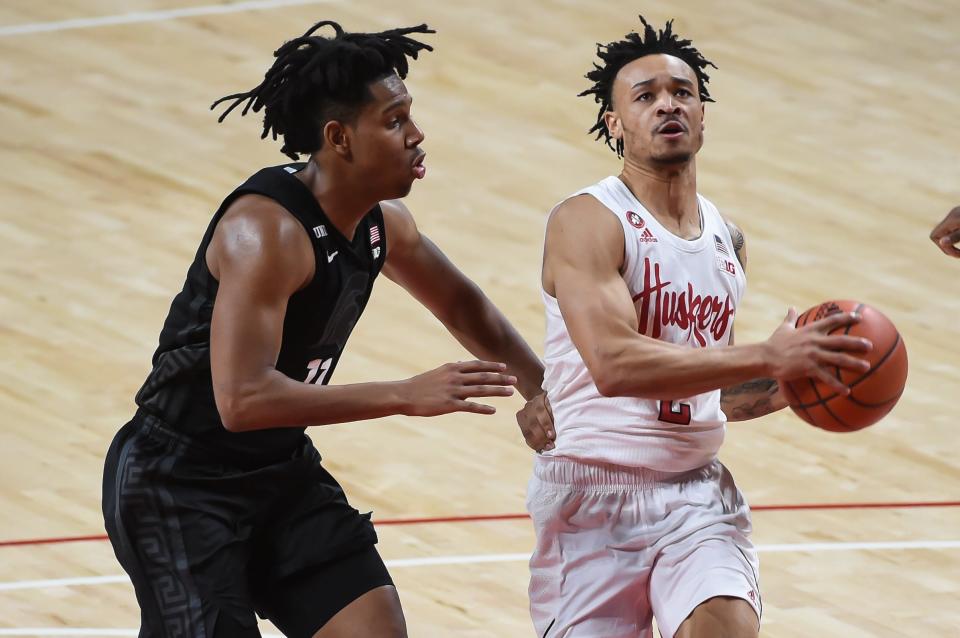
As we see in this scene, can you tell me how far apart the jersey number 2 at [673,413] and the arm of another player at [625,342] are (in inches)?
14.0

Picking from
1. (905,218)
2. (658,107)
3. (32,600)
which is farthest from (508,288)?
(658,107)

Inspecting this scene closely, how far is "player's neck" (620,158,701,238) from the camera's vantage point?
507 cm

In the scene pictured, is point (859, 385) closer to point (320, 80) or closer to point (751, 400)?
point (751, 400)

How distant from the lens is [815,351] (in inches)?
162

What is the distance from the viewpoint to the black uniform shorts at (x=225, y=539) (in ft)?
15.6

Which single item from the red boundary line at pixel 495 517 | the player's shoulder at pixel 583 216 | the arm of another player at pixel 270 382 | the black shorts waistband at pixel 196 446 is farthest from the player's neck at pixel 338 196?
the red boundary line at pixel 495 517

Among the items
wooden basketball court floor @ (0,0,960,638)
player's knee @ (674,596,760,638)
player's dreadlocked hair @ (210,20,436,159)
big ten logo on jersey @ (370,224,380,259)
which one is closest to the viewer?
player's knee @ (674,596,760,638)

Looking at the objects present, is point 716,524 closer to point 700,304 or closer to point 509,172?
point 700,304

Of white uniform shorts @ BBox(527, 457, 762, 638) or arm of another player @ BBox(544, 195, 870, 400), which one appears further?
white uniform shorts @ BBox(527, 457, 762, 638)

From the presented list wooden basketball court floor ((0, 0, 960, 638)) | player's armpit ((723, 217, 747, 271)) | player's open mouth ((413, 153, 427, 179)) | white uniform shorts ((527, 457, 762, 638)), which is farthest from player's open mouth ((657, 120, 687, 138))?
wooden basketball court floor ((0, 0, 960, 638))

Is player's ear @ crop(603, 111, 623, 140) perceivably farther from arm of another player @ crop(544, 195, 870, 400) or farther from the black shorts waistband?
the black shorts waistband

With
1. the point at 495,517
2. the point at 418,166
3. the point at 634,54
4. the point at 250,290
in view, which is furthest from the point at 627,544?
the point at 495,517

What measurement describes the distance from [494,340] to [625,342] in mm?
1021

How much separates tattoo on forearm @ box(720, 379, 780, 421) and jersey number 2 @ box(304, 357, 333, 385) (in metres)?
1.19
